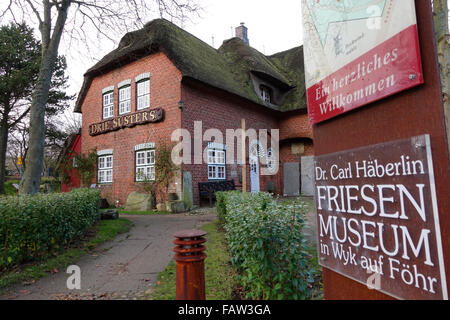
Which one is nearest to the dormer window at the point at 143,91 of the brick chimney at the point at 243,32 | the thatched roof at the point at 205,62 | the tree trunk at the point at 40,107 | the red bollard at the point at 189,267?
the thatched roof at the point at 205,62

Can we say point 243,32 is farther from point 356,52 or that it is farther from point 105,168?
point 356,52

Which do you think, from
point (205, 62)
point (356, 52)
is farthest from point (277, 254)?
point (205, 62)

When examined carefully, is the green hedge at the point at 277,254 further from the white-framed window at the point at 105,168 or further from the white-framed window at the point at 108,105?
the white-framed window at the point at 108,105

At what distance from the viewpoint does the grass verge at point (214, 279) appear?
3.00m

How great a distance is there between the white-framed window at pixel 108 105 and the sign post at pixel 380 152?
1382 cm

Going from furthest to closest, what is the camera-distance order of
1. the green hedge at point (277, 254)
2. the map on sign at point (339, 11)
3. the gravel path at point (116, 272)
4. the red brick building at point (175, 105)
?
1. the red brick building at point (175, 105)
2. the gravel path at point (116, 272)
3. the green hedge at point (277, 254)
4. the map on sign at point (339, 11)

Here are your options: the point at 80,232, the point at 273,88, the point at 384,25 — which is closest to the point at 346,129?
the point at 384,25

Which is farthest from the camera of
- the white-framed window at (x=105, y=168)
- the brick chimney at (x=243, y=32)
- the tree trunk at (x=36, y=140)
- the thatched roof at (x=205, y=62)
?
the brick chimney at (x=243, y=32)

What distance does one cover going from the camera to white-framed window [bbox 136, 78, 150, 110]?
40.5 ft

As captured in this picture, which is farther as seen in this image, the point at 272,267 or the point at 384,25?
the point at 272,267

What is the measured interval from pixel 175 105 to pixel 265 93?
724cm

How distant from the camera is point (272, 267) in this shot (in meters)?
2.51
